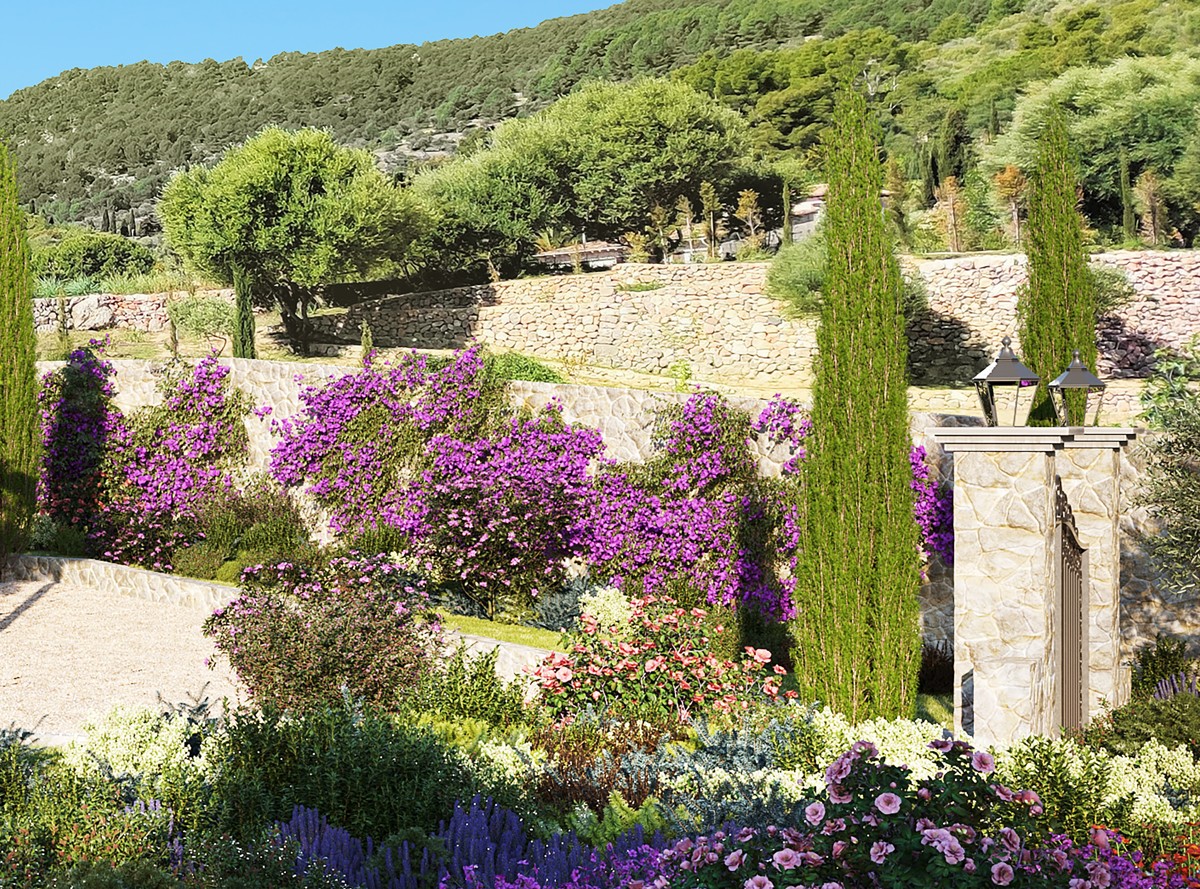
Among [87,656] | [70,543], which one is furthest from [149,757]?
[70,543]

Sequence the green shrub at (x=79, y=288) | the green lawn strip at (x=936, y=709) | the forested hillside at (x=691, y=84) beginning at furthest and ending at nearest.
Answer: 1. the forested hillside at (x=691, y=84)
2. the green shrub at (x=79, y=288)
3. the green lawn strip at (x=936, y=709)

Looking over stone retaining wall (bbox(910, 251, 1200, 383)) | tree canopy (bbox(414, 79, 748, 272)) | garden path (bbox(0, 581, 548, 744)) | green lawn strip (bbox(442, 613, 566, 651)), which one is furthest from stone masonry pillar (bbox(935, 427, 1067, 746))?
tree canopy (bbox(414, 79, 748, 272))

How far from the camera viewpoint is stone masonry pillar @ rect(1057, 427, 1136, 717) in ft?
20.7

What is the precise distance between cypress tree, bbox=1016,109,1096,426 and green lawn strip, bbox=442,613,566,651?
4.32m

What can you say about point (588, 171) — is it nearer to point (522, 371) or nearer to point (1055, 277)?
point (522, 371)

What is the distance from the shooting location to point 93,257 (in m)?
34.8

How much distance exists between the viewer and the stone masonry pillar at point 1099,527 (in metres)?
6.31

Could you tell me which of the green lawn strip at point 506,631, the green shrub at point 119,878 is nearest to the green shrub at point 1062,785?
the green shrub at point 119,878

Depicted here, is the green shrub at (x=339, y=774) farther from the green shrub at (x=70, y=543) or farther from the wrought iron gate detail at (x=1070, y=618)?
the green shrub at (x=70, y=543)

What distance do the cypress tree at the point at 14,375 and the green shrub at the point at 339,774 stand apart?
762 cm

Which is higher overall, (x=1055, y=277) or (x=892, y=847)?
(x=1055, y=277)

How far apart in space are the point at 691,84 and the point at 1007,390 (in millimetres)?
38536

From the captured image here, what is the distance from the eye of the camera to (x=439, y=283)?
2784cm

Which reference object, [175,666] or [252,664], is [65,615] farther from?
[252,664]
